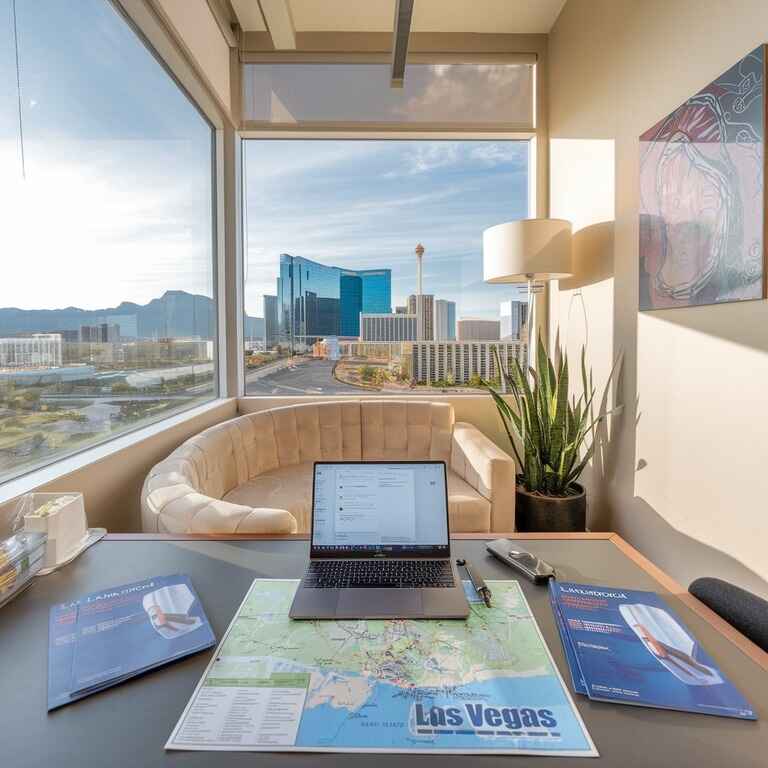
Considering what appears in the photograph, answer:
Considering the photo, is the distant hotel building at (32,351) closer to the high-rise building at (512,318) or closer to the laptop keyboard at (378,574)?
the laptop keyboard at (378,574)

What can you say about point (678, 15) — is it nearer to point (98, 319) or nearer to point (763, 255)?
point (763, 255)

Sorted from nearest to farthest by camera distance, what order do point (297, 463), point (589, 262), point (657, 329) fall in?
point (657, 329), point (589, 262), point (297, 463)

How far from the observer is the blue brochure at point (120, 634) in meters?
0.75

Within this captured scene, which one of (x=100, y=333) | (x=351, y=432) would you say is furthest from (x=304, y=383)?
(x=100, y=333)

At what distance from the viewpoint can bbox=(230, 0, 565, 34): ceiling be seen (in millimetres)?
2963

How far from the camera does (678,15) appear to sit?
1.92m

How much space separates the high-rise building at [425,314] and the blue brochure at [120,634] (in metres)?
2.76

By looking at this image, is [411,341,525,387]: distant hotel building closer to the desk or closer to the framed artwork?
the framed artwork

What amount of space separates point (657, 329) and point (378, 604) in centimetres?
180

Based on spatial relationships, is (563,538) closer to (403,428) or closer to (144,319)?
(403,428)

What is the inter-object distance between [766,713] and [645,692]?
0.16 metres

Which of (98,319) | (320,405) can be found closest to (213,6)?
(98,319)

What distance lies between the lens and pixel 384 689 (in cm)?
72

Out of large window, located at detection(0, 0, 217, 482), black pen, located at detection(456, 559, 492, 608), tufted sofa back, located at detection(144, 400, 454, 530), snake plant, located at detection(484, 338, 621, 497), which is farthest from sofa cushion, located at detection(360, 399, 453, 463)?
black pen, located at detection(456, 559, 492, 608)
